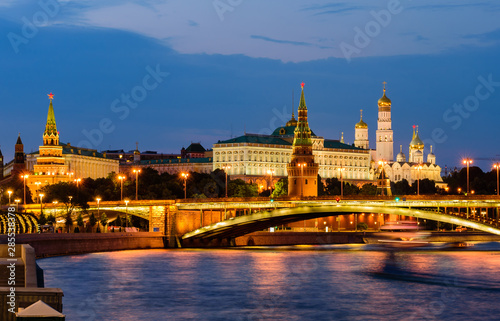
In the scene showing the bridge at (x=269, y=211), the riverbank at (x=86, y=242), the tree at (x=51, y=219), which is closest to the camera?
the riverbank at (x=86, y=242)

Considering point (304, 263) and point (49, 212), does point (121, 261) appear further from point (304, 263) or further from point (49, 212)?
point (49, 212)

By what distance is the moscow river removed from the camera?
47.7 m

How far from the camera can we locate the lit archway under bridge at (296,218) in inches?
3268

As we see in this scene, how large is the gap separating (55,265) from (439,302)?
2952cm

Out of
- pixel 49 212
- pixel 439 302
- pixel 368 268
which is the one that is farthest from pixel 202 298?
pixel 49 212

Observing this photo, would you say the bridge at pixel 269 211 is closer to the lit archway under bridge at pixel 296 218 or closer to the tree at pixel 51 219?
the lit archway under bridge at pixel 296 218

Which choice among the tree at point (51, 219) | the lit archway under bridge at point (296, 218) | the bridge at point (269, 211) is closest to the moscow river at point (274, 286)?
the lit archway under bridge at point (296, 218)

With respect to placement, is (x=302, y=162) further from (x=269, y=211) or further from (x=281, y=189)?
(x=269, y=211)

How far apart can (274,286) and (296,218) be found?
3760 cm

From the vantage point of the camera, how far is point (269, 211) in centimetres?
9212

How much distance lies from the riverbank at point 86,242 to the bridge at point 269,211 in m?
3.13

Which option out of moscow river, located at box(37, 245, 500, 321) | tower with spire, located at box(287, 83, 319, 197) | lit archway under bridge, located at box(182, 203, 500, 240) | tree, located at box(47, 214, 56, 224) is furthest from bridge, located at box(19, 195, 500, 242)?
tower with spire, located at box(287, 83, 319, 197)

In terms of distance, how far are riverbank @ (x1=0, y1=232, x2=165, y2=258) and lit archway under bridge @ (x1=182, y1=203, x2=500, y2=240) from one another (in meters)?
4.34

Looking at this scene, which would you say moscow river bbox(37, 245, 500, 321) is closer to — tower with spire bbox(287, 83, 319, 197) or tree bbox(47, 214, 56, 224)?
tree bbox(47, 214, 56, 224)
